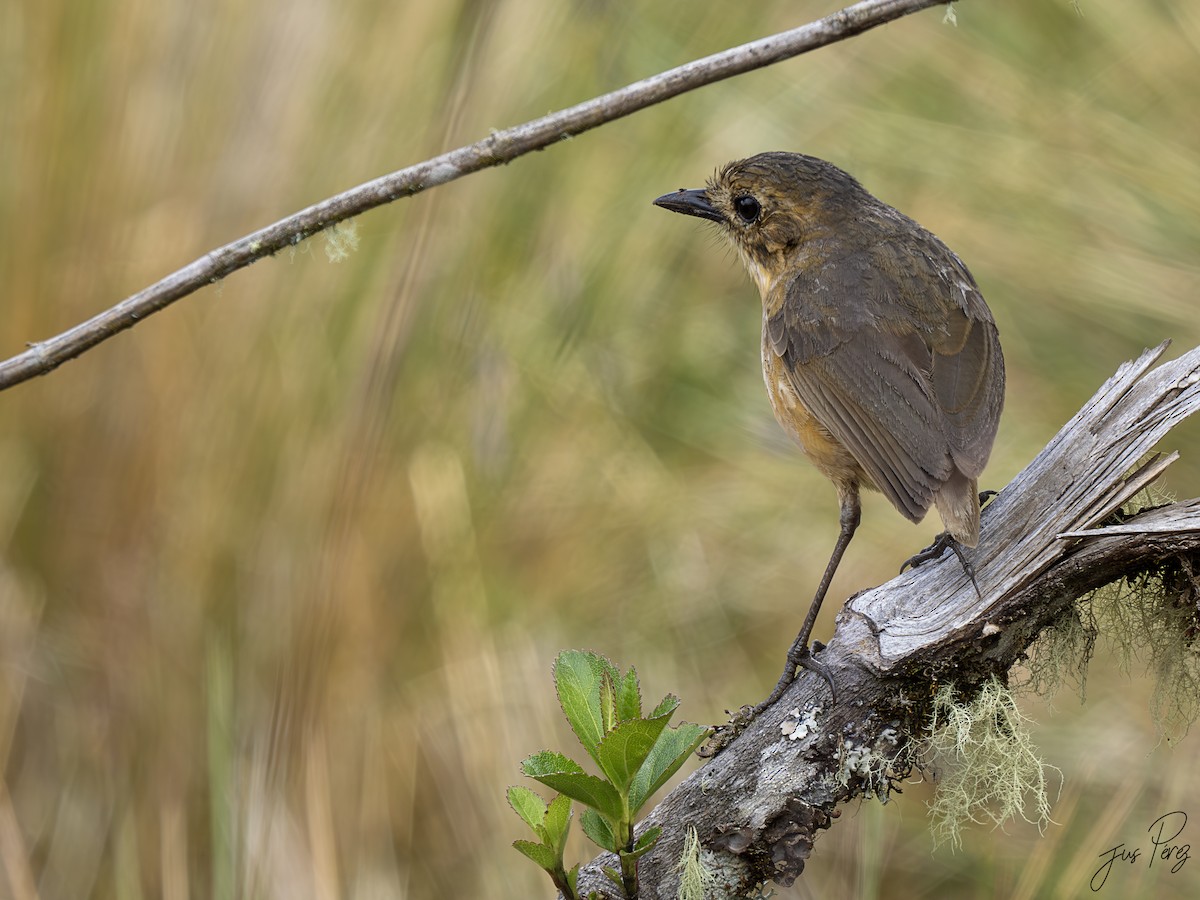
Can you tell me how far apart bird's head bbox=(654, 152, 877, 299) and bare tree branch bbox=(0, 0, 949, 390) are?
1399 mm

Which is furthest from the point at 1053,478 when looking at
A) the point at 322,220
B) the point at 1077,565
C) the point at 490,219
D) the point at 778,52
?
the point at 490,219

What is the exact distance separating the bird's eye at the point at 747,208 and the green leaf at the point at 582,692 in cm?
181

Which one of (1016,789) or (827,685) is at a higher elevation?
(827,685)

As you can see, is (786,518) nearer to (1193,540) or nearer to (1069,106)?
(1069,106)

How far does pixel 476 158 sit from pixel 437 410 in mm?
2053

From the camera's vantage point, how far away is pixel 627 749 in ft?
5.49

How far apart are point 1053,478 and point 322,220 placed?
3.72ft

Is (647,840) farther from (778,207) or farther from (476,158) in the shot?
(778,207)

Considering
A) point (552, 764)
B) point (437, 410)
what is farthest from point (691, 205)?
point (552, 764)

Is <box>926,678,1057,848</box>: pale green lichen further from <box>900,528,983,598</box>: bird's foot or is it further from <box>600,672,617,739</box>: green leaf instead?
<box>600,672,617,739</box>: green leaf

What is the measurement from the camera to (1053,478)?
2.04 meters

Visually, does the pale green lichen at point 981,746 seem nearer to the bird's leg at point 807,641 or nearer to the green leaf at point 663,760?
the bird's leg at point 807,641

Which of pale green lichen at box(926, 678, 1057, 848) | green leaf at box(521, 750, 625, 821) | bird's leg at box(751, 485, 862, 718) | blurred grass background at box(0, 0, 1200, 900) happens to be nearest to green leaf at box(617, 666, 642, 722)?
green leaf at box(521, 750, 625, 821)

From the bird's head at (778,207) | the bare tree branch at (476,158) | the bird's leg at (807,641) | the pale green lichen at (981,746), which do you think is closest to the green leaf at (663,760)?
the bird's leg at (807,641)
